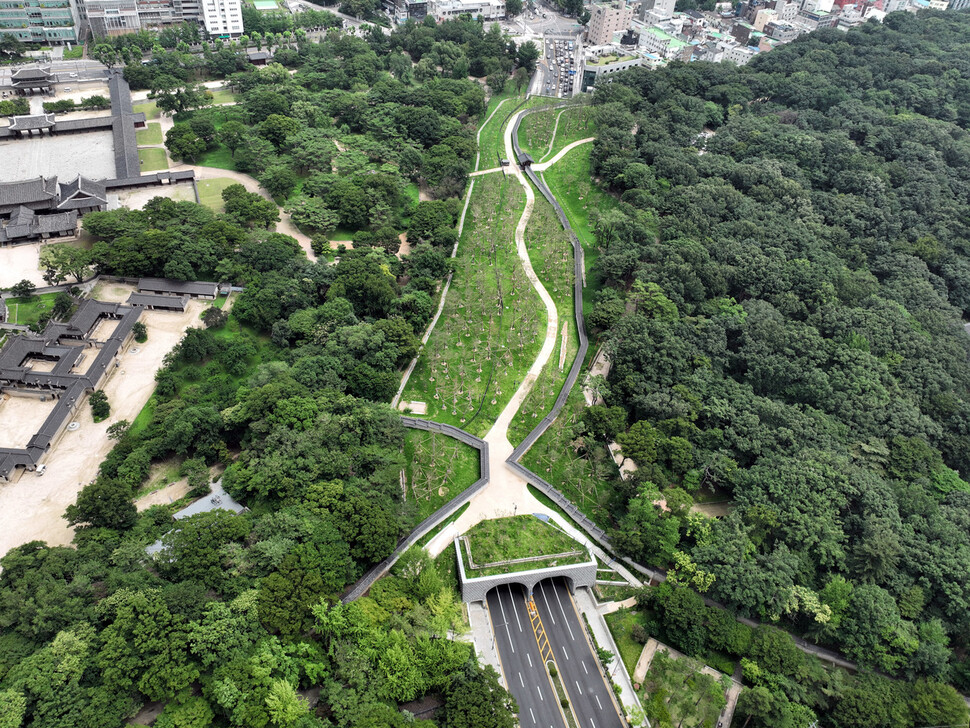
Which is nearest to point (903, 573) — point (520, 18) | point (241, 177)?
point (241, 177)

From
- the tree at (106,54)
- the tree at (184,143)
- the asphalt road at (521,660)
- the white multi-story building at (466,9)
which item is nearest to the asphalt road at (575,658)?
the asphalt road at (521,660)

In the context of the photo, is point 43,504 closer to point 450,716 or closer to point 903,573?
point 450,716

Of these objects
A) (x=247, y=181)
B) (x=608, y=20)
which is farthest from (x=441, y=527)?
(x=608, y=20)

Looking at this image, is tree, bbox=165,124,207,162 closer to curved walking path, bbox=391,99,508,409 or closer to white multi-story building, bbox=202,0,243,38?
curved walking path, bbox=391,99,508,409

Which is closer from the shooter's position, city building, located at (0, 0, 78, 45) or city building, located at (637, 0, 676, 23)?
city building, located at (0, 0, 78, 45)

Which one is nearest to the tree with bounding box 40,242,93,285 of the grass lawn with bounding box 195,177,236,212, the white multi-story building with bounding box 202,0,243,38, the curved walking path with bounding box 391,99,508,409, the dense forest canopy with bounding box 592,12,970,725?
the grass lawn with bounding box 195,177,236,212

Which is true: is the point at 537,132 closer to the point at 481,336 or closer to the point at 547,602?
the point at 481,336
